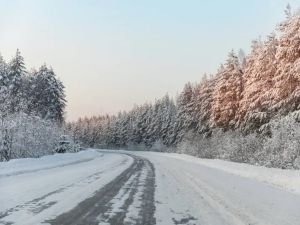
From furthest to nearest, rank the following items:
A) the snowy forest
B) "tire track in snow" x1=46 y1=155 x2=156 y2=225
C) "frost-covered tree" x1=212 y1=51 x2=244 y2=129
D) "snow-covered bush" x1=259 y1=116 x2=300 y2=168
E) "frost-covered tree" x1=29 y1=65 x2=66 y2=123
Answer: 1. "frost-covered tree" x1=29 y1=65 x2=66 y2=123
2. "frost-covered tree" x1=212 y1=51 x2=244 y2=129
3. the snowy forest
4. "snow-covered bush" x1=259 y1=116 x2=300 y2=168
5. "tire track in snow" x1=46 y1=155 x2=156 y2=225

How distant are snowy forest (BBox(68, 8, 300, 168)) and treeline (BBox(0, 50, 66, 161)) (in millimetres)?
3590

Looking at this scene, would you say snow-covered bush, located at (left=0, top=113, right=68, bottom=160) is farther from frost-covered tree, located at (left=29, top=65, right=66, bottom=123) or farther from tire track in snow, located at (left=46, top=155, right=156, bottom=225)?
frost-covered tree, located at (left=29, top=65, right=66, bottom=123)

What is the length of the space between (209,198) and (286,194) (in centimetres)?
332

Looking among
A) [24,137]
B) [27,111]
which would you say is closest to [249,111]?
[24,137]

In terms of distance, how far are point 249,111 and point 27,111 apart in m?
26.3

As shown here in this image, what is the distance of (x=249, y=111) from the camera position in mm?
43938

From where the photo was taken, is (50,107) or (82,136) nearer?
(50,107)

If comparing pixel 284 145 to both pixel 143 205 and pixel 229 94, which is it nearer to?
pixel 143 205

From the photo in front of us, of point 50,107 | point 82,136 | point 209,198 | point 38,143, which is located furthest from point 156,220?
point 82,136

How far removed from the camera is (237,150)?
42.0m

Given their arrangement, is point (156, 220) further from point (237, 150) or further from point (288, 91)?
point (237, 150)

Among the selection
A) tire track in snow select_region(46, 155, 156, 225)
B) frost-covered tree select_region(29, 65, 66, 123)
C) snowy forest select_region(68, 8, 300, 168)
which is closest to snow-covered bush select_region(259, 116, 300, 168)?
snowy forest select_region(68, 8, 300, 168)

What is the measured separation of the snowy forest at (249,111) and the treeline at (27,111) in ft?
11.8

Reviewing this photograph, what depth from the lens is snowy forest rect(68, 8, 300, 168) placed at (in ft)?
99.6
